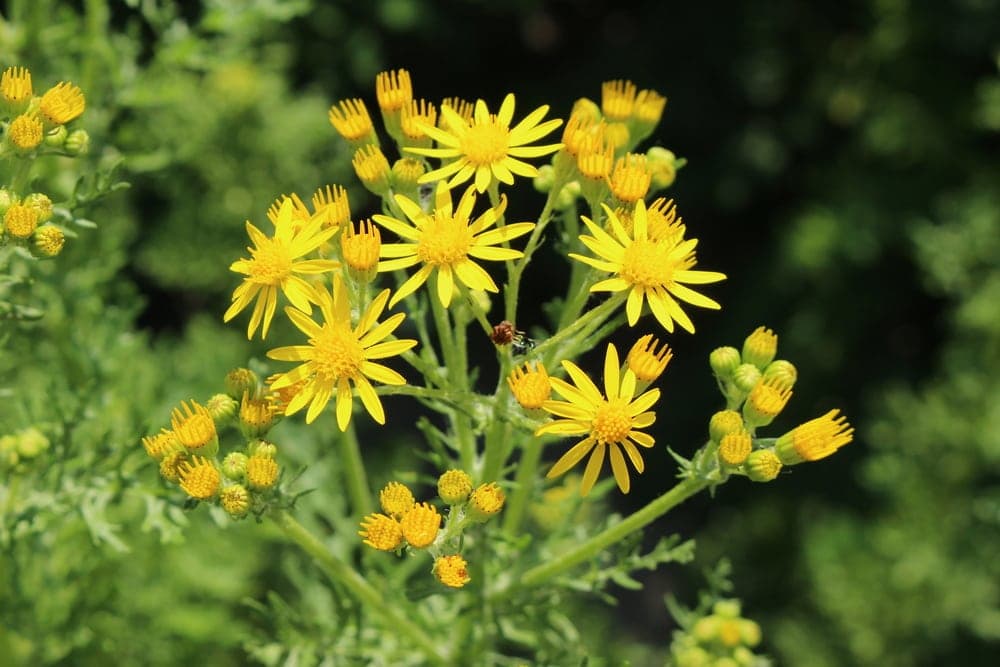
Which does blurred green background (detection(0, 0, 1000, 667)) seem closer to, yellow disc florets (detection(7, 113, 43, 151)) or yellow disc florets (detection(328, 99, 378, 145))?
yellow disc florets (detection(7, 113, 43, 151))

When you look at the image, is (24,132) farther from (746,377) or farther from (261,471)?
(746,377)

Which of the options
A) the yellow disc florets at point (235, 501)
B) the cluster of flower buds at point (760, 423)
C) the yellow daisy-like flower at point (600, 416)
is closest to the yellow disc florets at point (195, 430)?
the yellow disc florets at point (235, 501)

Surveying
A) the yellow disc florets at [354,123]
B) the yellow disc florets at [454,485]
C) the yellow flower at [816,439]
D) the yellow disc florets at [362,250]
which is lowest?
the yellow disc florets at [454,485]

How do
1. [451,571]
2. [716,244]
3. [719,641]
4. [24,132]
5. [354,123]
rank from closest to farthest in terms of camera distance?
[451,571], [24,132], [354,123], [719,641], [716,244]

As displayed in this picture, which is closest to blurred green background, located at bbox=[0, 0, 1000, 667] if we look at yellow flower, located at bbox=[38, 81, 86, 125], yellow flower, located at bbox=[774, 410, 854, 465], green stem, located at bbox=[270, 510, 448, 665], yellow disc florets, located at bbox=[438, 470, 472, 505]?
green stem, located at bbox=[270, 510, 448, 665]

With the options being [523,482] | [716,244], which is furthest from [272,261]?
[716,244]

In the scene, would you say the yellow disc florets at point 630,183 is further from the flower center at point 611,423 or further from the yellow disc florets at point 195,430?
the yellow disc florets at point 195,430
